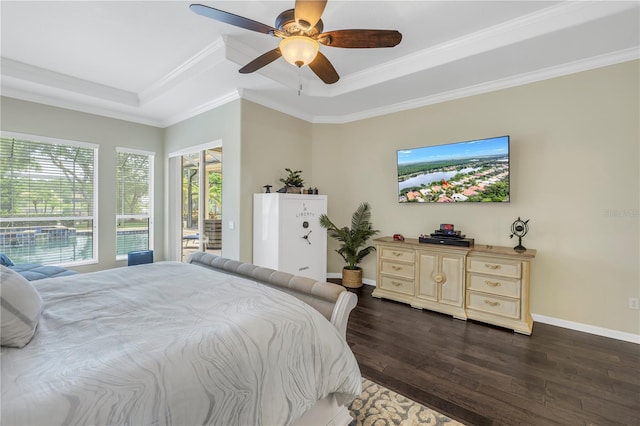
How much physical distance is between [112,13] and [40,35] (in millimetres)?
1052

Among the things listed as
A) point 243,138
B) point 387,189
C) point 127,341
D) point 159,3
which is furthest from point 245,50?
point 127,341

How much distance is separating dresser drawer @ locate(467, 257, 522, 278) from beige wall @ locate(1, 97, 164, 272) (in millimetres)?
5122

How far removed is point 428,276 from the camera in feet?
11.4

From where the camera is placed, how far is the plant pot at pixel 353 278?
4414 mm

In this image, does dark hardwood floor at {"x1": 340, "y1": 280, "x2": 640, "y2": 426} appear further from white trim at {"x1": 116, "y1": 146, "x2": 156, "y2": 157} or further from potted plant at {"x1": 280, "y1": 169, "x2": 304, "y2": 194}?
white trim at {"x1": 116, "y1": 146, "x2": 156, "y2": 157}

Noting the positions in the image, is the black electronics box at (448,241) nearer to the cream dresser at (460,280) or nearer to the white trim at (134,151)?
the cream dresser at (460,280)

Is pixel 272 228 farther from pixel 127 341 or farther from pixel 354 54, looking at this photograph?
pixel 127 341

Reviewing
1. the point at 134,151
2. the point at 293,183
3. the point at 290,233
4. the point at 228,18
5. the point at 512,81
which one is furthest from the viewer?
the point at 134,151

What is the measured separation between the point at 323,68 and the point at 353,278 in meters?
3.10

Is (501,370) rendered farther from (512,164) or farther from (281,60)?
(281,60)

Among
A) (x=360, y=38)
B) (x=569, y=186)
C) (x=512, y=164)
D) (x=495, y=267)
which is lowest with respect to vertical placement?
(x=495, y=267)

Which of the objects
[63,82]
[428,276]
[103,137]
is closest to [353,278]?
[428,276]

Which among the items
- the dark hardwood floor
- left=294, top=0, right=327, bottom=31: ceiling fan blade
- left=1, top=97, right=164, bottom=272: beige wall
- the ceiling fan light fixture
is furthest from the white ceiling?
the dark hardwood floor

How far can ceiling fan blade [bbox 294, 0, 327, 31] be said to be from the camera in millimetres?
1612
